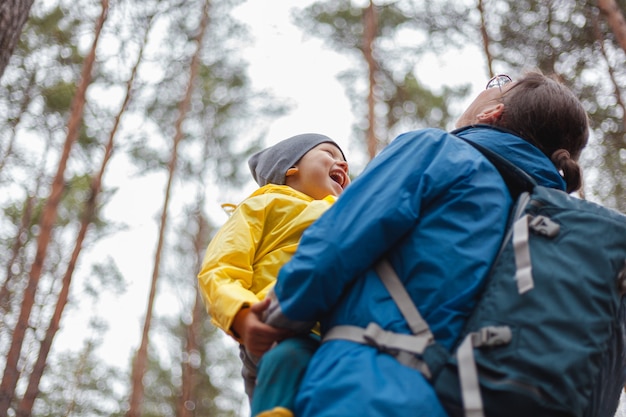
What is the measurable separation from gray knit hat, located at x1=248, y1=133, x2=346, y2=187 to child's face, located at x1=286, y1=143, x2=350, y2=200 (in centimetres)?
3

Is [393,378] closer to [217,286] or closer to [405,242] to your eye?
[405,242]

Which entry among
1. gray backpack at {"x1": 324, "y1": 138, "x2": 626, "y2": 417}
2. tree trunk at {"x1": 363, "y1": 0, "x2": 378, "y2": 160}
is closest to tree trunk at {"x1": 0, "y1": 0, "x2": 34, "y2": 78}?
gray backpack at {"x1": 324, "y1": 138, "x2": 626, "y2": 417}

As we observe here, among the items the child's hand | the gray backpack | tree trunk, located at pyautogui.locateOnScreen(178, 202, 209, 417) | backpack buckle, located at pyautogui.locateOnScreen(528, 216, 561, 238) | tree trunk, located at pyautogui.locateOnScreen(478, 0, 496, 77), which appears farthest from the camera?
tree trunk, located at pyautogui.locateOnScreen(178, 202, 209, 417)

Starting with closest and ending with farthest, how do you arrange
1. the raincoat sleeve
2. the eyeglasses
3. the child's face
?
the raincoat sleeve
the eyeglasses
the child's face

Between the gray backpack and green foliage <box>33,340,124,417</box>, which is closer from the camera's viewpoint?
the gray backpack

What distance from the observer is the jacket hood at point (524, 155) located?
201 centimetres

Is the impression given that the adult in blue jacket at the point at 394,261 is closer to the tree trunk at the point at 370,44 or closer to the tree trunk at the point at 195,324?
the tree trunk at the point at 370,44

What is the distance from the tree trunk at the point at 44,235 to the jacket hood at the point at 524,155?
7271mm

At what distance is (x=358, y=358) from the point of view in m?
1.57

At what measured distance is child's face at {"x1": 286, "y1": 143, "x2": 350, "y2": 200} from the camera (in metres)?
2.93

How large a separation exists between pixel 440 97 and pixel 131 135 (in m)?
6.01

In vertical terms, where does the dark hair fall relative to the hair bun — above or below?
above

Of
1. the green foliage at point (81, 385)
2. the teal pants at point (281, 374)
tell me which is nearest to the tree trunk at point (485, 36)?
the teal pants at point (281, 374)

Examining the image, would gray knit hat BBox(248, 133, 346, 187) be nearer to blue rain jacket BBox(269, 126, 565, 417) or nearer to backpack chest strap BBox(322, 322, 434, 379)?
blue rain jacket BBox(269, 126, 565, 417)
